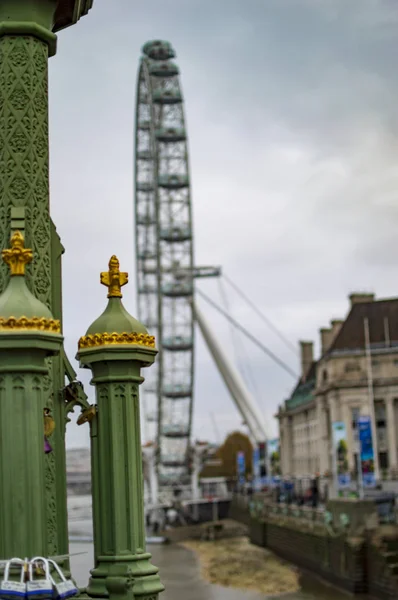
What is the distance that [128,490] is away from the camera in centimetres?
560

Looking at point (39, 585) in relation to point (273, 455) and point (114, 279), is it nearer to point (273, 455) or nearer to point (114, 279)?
point (114, 279)

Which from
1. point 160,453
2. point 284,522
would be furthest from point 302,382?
point 284,522

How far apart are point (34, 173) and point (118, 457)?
1.64 metres

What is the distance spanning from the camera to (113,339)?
5703mm

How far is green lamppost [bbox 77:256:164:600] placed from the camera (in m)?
5.58

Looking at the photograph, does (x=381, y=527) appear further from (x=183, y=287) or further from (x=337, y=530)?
(x=183, y=287)

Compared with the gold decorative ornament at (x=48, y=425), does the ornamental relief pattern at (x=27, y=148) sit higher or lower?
higher

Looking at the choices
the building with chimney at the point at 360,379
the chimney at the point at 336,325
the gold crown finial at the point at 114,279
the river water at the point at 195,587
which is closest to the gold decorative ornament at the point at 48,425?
the gold crown finial at the point at 114,279

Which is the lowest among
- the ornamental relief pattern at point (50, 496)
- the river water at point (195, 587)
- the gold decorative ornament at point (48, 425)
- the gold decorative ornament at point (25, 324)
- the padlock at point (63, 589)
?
the river water at point (195, 587)

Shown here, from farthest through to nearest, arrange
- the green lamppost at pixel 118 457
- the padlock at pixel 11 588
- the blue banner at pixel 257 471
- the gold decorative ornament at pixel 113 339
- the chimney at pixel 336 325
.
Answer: the chimney at pixel 336 325
the blue banner at pixel 257 471
the gold decorative ornament at pixel 113 339
the green lamppost at pixel 118 457
the padlock at pixel 11 588

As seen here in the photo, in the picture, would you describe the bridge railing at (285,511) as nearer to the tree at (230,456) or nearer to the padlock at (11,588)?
the padlock at (11,588)

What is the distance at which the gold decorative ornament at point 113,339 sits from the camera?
5.71 metres

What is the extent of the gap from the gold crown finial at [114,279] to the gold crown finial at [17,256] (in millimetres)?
817

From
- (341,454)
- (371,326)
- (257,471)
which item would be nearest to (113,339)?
(341,454)
